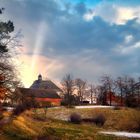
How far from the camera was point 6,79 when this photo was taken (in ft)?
94.4

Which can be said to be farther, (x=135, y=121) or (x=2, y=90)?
(x=135, y=121)

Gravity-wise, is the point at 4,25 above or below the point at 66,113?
above

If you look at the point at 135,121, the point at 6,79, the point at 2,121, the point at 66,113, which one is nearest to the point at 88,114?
the point at 66,113

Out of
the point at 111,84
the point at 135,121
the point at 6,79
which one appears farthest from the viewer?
the point at 111,84

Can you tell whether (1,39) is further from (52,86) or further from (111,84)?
(52,86)

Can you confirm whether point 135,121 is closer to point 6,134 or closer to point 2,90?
point 2,90

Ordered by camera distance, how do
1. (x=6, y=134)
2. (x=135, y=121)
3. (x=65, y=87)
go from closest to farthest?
(x=6, y=134), (x=135, y=121), (x=65, y=87)

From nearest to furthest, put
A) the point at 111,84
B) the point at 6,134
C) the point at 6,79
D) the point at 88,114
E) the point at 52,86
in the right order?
the point at 6,134 < the point at 6,79 < the point at 88,114 < the point at 111,84 < the point at 52,86

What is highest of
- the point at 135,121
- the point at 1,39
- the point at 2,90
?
the point at 1,39

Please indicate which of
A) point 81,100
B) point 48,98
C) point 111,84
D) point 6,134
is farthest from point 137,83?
point 6,134

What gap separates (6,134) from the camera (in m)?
16.2

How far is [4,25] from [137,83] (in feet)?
211

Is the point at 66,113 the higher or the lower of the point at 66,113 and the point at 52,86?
the lower

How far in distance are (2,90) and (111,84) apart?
70.5 meters
